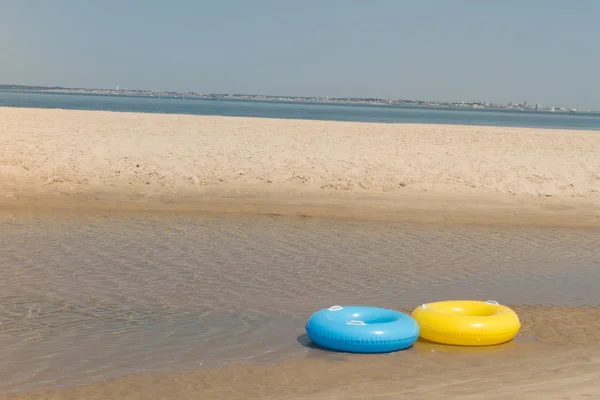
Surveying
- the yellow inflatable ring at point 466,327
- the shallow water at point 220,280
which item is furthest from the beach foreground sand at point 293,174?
the yellow inflatable ring at point 466,327

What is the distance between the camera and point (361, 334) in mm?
7316

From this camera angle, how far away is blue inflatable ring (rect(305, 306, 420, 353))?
288 inches

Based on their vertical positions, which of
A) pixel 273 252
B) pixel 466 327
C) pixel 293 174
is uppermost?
pixel 293 174

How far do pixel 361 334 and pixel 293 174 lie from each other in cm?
1056

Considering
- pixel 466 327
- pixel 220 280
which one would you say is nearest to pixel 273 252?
pixel 220 280

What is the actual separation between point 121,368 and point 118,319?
5.14 ft

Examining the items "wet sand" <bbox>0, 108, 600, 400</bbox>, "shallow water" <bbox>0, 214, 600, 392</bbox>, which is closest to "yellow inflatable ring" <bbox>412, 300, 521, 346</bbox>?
"wet sand" <bbox>0, 108, 600, 400</bbox>

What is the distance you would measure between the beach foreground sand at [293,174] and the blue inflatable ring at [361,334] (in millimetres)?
8053

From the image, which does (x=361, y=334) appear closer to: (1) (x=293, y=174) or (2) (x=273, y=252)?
(2) (x=273, y=252)

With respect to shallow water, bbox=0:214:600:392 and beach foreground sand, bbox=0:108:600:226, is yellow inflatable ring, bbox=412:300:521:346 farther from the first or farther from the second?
beach foreground sand, bbox=0:108:600:226

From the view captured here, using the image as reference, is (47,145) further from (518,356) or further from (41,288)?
(518,356)

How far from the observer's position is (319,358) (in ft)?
23.7

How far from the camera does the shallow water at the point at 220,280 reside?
24.1 feet

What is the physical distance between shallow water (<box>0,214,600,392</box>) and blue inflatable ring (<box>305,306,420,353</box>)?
185 mm
